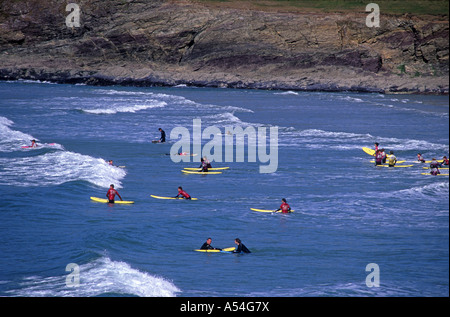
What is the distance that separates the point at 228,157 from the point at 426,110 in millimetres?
38720

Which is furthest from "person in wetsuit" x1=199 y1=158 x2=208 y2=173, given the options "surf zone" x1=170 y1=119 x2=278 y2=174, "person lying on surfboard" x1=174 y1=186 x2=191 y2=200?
"person lying on surfboard" x1=174 y1=186 x2=191 y2=200

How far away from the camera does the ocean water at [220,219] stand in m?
17.1

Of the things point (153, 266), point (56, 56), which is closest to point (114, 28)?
point (56, 56)

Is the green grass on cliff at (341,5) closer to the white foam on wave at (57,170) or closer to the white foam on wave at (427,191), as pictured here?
the white foam on wave at (57,170)

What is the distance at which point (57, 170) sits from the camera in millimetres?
32906

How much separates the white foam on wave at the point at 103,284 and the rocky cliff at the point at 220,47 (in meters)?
82.1

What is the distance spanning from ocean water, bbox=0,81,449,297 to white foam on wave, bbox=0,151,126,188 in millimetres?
100

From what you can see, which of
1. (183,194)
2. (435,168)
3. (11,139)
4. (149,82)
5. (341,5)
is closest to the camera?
(183,194)

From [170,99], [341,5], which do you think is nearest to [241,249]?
[170,99]

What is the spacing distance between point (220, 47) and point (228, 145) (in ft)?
202

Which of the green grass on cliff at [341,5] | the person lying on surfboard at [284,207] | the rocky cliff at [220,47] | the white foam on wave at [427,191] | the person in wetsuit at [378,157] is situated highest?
the green grass on cliff at [341,5]

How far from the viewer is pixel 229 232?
21875 millimetres

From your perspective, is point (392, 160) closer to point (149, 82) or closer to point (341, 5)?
point (149, 82)

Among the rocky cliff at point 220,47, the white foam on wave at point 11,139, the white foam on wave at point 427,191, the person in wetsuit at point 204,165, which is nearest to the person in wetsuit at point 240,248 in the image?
the white foam on wave at point 427,191
